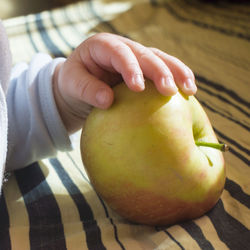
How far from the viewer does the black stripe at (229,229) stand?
46cm

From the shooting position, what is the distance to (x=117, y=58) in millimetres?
536

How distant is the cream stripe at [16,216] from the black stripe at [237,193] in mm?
267

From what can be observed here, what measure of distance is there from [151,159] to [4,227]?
0.22m

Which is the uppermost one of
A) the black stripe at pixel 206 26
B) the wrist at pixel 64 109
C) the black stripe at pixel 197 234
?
the wrist at pixel 64 109

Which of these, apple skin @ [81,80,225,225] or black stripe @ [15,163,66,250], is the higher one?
apple skin @ [81,80,225,225]

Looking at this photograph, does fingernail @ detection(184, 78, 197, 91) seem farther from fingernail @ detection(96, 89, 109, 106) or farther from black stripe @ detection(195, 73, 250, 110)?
black stripe @ detection(195, 73, 250, 110)

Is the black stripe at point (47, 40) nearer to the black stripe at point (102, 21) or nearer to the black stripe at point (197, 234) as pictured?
the black stripe at point (102, 21)

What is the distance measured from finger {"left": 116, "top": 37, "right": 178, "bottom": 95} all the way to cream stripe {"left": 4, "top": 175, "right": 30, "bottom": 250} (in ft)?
0.79

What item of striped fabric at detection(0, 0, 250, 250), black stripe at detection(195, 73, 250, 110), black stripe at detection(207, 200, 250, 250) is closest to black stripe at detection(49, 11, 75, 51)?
striped fabric at detection(0, 0, 250, 250)

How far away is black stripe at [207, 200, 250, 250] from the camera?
0.46 meters

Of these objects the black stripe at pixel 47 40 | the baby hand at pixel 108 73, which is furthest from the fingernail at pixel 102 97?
the black stripe at pixel 47 40

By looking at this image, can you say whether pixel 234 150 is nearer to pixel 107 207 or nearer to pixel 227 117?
pixel 227 117

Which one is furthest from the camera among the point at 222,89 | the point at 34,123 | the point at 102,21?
the point at 102,21

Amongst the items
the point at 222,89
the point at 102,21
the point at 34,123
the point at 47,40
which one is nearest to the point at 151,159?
the point at 34,123
